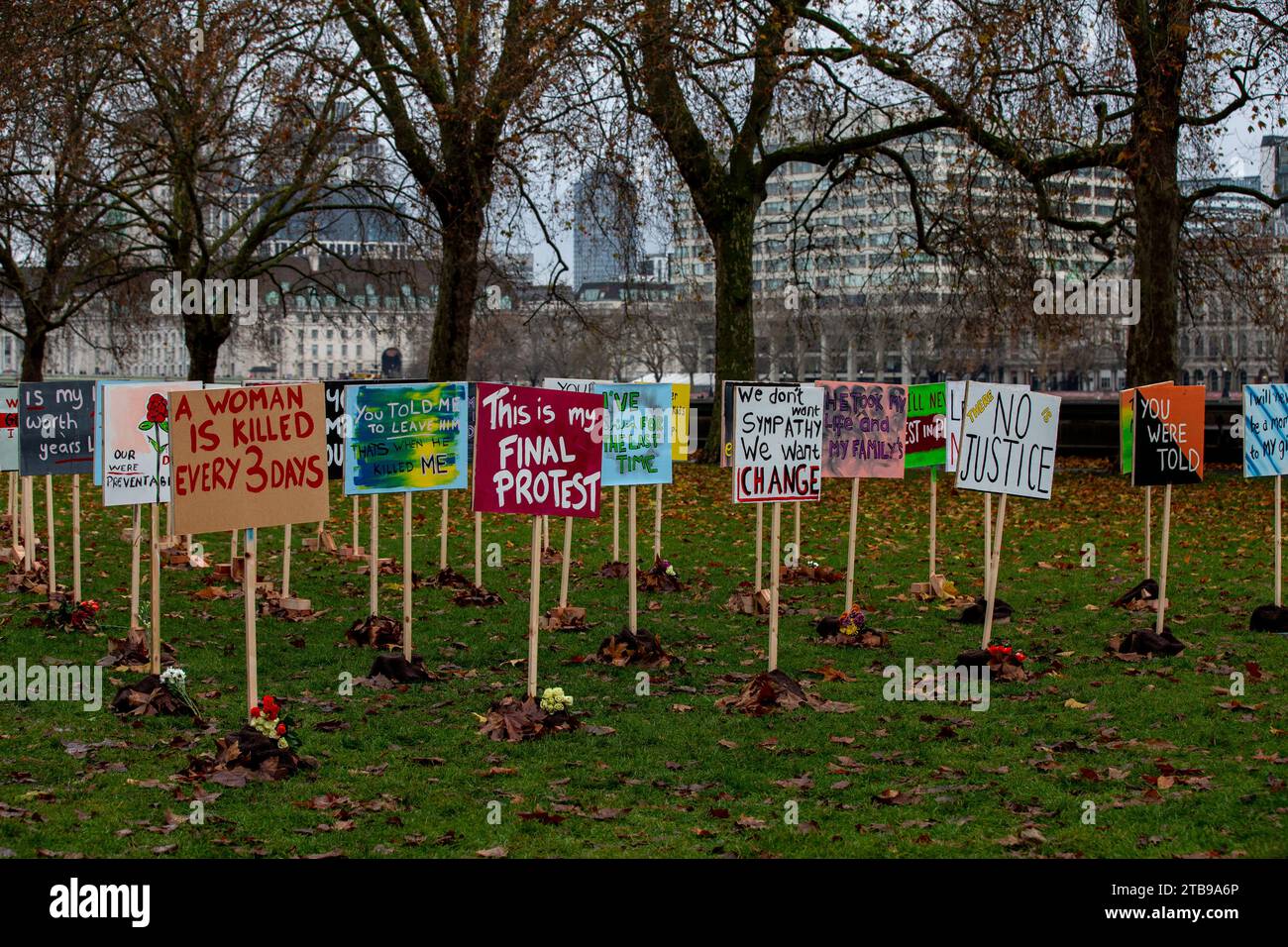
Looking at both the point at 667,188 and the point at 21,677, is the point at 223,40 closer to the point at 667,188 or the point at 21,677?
the point at 667,188

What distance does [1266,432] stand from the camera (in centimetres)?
1295

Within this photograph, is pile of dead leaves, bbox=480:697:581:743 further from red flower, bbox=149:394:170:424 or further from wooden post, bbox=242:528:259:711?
red flower, bbox=149:394:170:424

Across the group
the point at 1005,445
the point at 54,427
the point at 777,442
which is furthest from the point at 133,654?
the point at 1005,445

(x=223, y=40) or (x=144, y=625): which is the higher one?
(x=223, y=40)

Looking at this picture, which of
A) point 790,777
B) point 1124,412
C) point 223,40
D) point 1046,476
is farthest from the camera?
point 223,40

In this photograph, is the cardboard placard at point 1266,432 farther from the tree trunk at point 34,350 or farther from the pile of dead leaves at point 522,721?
the tree trunk at point 34,350

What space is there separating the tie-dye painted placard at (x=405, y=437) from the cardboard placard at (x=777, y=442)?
2.35 metres

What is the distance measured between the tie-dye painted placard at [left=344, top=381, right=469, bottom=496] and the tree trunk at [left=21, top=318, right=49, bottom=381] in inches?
1174

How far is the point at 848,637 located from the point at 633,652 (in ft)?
6.44

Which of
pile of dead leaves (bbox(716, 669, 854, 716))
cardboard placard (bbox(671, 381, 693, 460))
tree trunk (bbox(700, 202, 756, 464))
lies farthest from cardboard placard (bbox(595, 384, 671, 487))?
tree trunk (bbox(700, 202, 756, 464))

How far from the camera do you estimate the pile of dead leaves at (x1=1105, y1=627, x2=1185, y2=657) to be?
11.6 metres
